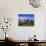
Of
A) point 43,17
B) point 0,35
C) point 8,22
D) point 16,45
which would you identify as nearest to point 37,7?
point 43,17

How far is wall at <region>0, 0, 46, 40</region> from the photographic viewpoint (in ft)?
18.4

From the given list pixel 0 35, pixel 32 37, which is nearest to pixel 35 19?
pixel 32 37

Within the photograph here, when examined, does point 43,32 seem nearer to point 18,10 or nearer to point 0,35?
point 18,10

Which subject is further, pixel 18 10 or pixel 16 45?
pixel 18 10

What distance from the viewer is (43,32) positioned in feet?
18.4

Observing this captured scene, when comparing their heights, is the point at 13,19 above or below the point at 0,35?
above

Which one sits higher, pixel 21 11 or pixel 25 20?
pixel 21 11

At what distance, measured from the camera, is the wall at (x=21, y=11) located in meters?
5.59

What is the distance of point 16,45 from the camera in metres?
3.99

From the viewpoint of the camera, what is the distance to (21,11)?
18.5 feet

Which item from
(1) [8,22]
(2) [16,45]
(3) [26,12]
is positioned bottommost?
(2) [16,45]

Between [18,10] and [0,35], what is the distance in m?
1.25

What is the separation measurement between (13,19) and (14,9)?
0.41 m

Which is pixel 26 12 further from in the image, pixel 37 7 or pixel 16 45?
pixel 16 45
